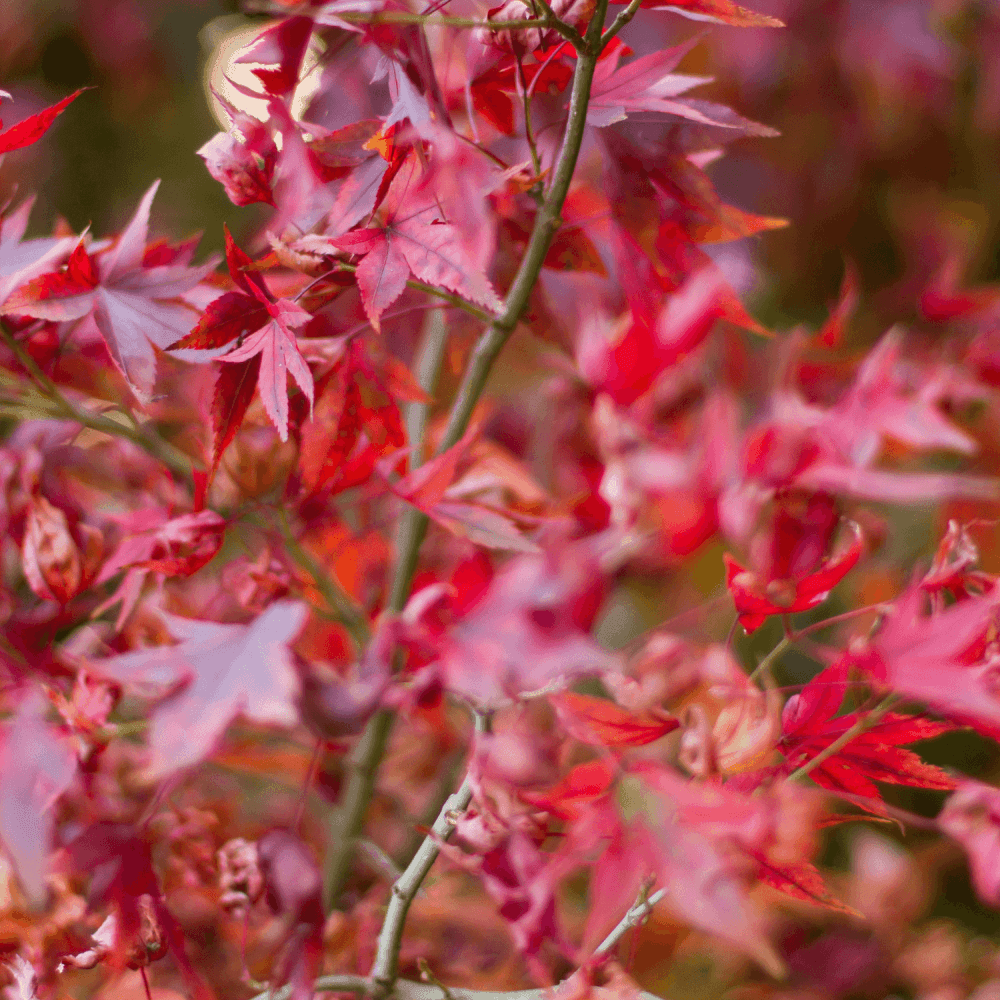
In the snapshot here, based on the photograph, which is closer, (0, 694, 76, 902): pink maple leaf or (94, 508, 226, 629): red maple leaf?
(0, 694, 76, 902): pink maple leaf

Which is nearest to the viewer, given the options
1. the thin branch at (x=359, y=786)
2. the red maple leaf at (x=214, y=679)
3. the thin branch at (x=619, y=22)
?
the red maple leaf at (x=214, y=679)

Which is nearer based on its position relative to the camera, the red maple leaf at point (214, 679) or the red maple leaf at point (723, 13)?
the red maple leaf at point (214, 679)

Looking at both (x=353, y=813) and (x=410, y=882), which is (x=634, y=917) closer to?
(x=410, y=882)

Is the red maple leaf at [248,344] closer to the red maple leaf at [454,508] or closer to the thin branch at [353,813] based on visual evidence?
the red maple leaf at [454,508]

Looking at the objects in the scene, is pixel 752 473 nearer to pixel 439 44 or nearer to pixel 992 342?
pixel 439 44

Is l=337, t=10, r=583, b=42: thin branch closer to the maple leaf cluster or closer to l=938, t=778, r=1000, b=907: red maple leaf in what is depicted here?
the maple leaf cluster

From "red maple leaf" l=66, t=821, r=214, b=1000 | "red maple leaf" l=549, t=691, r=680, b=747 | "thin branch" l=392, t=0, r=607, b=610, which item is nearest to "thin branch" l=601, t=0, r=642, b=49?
"thin branch" l=392, t=0, r=607, b=610

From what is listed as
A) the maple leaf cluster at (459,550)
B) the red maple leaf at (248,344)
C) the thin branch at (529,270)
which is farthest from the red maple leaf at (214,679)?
the thin branch at (529,270)
